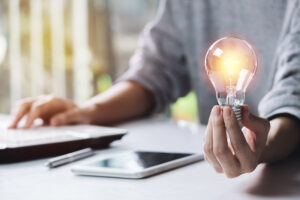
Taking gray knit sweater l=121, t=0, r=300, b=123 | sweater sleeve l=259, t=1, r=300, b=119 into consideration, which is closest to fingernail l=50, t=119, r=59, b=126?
gray knit sweater l=121, t=0, r=300, b=123

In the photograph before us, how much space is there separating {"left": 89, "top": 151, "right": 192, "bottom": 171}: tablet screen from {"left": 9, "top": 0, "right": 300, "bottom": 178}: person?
0.10 meters

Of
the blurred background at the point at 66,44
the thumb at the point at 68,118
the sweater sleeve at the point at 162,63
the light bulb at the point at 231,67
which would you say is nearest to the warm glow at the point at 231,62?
the light bulb at the point at 231,67

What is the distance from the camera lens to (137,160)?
0.61 meters

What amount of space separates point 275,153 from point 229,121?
0.62 ft

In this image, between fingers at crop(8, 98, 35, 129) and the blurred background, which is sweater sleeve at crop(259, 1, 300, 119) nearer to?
fingers at crop(8, 98, 35, 129)

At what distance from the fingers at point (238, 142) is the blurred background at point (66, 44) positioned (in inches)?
82.5

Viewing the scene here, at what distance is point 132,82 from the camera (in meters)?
1.16

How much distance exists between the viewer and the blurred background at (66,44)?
256cm

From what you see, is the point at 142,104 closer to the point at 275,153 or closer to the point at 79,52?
the point at 275,153

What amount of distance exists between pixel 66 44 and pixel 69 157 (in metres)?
2.23

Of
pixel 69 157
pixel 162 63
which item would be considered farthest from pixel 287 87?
pixel 162 63

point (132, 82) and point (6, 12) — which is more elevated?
point (6, 12)

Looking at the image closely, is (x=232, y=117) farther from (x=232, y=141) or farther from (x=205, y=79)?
(x=205, y=79)

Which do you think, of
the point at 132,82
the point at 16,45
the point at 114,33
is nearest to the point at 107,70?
the point at 114,33
